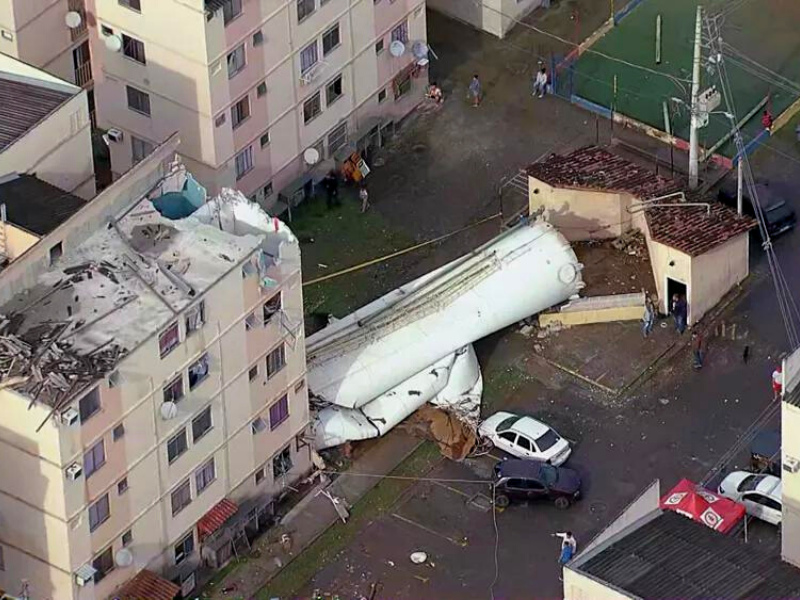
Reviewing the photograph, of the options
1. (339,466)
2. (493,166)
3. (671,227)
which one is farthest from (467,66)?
(339,466)

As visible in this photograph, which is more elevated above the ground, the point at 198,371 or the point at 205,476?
the point at 198,371

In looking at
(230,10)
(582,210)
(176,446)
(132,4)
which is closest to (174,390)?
(176,446)

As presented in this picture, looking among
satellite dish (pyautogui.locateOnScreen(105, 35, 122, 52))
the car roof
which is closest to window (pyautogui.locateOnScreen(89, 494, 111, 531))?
the car roof

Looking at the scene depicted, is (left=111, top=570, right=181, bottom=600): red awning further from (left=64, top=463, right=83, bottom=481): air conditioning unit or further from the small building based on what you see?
the small building

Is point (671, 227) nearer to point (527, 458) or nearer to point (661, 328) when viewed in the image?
point (661, 328)

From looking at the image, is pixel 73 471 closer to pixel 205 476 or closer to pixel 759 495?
pixel 205 476

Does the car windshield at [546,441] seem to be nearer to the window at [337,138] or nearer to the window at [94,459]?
the window at [94,459]
